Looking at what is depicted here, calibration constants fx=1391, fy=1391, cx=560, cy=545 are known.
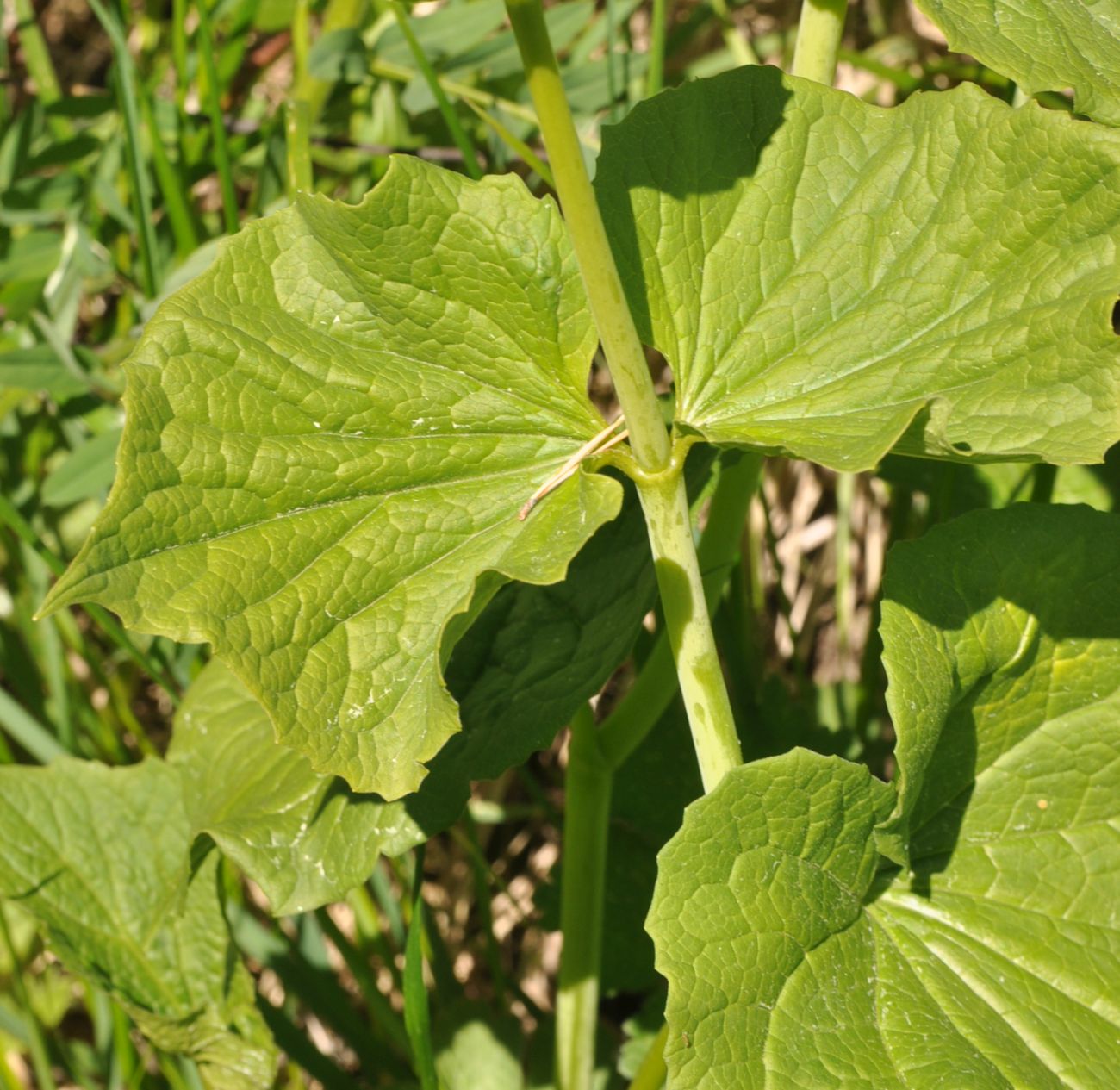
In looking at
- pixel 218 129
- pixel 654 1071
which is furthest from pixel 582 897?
pixel 218 129

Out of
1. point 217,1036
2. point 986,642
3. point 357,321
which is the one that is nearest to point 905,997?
point 986,642

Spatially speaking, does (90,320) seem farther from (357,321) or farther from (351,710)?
(351,710)

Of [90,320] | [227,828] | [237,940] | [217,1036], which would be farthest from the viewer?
[90,320]

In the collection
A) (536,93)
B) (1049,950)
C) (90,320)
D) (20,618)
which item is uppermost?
(536,93)

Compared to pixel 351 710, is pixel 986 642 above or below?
Answer: below

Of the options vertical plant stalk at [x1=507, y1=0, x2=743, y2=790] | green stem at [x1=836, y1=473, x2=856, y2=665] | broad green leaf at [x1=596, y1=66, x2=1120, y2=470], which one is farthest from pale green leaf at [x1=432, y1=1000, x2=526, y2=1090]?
broad green leaf at [x1=596, y1=66, x2=1120, y2=470]

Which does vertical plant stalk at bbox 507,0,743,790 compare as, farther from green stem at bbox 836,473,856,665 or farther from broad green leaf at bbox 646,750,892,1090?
green stem at bbox 836,473,856,665

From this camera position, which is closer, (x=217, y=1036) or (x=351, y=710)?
(x=351, y=710)
